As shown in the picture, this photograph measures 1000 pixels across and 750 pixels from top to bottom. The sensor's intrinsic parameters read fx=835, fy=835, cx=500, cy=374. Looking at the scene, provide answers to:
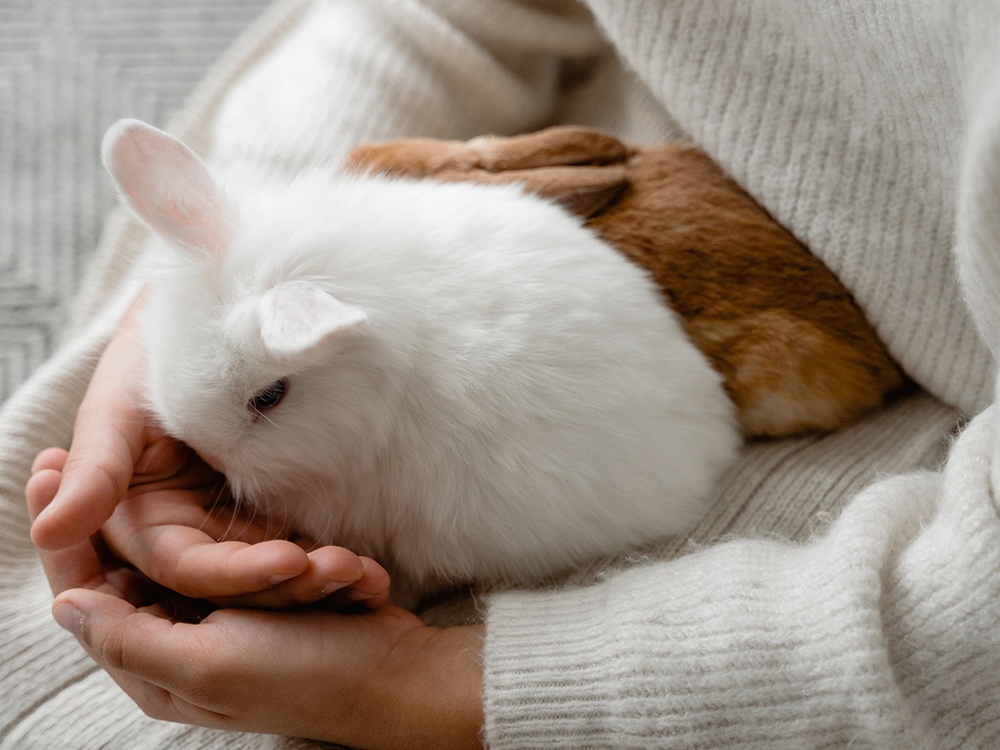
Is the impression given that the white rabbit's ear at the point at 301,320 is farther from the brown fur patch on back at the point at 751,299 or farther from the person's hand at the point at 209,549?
the brown fur patch on back at the point at 751,299

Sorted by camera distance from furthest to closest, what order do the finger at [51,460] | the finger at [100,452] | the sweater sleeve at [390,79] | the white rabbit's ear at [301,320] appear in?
the sweater sleeve at [390,79] → the finger at [51,460] → the finger at [100,452] → the white rabbit's ear at [301,320]

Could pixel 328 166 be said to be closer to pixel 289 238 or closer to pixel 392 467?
pixel 289 238

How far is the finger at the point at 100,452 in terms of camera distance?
66cm

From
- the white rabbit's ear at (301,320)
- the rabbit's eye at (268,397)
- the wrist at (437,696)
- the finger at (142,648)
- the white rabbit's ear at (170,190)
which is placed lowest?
the wrist at (437,696)

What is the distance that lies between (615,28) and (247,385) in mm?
517

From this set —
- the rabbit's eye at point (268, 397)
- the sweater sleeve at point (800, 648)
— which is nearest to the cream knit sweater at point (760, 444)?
the sweater sleeve at point (800, 648)

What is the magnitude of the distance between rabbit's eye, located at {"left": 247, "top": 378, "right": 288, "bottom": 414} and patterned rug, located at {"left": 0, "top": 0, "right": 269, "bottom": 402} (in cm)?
62

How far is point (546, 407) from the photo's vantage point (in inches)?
26.5

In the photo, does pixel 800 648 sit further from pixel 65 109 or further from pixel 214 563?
pixel 65 109

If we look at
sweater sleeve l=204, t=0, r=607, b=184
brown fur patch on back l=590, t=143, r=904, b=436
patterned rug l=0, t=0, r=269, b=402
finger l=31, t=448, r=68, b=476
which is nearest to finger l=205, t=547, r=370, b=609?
finger l=31, t=448, r=68, b=476

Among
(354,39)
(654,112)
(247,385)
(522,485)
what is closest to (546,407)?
(522,485)

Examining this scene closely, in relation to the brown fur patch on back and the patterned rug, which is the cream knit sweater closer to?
the brown fur patch on back

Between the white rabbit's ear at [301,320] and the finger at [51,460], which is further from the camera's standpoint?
the finger at [51,460]

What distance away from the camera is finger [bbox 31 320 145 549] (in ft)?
2.18
